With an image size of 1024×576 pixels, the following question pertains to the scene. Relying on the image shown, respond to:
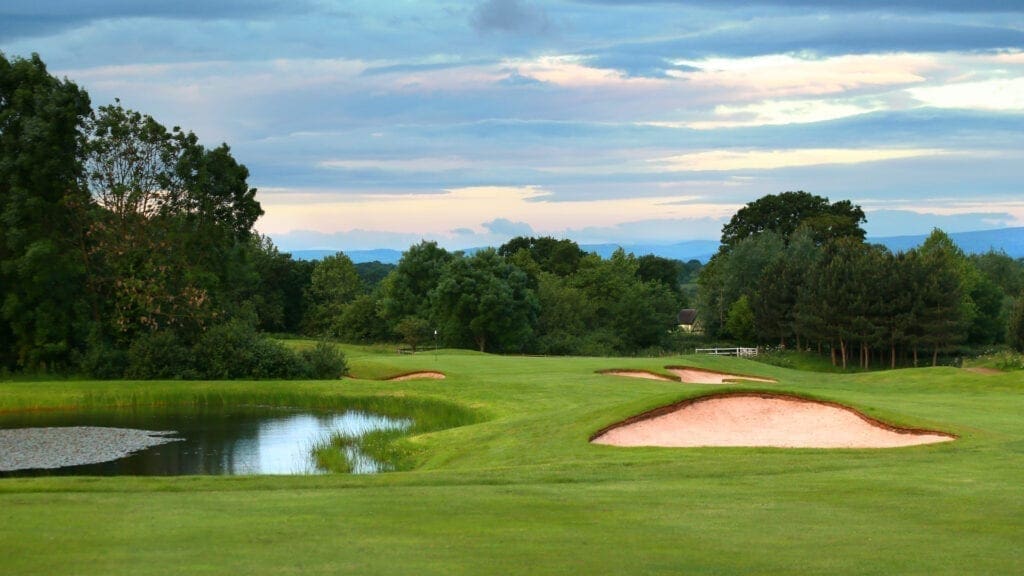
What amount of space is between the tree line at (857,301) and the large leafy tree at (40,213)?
48.8 metres

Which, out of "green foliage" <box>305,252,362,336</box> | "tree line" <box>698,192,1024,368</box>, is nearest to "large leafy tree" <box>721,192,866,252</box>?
"tree line" <box>698,192,1024,368</box>

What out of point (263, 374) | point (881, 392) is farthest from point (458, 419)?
point (881, 392)

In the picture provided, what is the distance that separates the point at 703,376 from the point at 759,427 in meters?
20.9

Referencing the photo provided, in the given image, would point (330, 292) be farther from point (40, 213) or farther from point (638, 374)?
point (638, 374)

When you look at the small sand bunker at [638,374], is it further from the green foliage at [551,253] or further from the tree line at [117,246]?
the green foliage at [551,253]

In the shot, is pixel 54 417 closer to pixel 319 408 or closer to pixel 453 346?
pixel 319 408

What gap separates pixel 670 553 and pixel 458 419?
1995cm

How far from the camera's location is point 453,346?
8012 centimetres

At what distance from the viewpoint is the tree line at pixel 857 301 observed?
68.1 metres

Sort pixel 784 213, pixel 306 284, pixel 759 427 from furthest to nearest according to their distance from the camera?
pixel 784 213 → pixel 306 284 → pixel 759 427

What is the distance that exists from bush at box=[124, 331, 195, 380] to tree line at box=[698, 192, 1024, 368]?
150 ft

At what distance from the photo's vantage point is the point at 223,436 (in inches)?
1078

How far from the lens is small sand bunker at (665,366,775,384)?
139 feet

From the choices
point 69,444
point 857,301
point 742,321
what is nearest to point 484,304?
point 742,321
